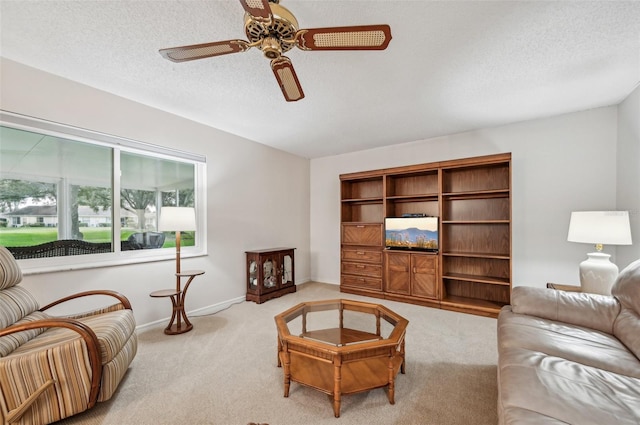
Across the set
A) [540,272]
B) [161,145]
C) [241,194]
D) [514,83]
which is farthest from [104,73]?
[540,272]

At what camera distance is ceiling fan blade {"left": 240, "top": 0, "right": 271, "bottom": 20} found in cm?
118

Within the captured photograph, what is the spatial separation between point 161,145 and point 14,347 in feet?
7.34

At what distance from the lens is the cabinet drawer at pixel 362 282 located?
429 cm

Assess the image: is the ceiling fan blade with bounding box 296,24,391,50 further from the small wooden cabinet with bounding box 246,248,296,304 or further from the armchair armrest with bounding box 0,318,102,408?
the small wooden cabinet with bounding box 246,248,296,304

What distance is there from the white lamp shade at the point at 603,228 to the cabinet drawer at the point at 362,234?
236cm

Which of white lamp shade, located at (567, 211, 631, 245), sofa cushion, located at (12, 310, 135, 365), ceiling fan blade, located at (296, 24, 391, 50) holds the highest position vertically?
ceiling fan blade, located at (296, 24, 391, 50)

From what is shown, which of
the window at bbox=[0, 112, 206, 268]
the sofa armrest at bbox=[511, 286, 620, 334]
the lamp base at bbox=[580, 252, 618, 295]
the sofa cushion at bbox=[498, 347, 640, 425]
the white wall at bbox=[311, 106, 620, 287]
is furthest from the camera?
the white wall at bbox=[311, 106, 620, 287]

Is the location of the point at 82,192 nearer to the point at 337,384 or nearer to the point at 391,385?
the point at 337,384

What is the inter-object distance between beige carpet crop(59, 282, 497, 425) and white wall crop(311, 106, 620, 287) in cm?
128

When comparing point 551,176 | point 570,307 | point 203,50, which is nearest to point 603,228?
point 570,307

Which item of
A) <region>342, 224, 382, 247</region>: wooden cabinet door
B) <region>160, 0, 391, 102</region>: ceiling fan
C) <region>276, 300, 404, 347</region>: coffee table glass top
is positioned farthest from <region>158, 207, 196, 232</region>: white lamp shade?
<region>342, 224, 382, 247</region>: wooden cabinet door

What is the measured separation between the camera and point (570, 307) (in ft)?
6.19

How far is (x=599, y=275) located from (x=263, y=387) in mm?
2862

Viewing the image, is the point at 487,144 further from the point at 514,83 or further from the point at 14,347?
the point at 14,347
